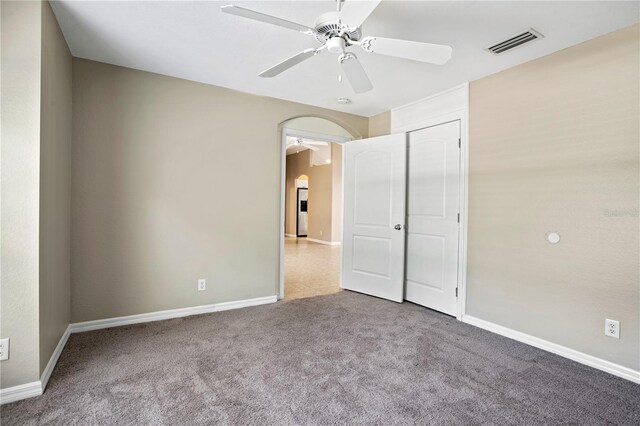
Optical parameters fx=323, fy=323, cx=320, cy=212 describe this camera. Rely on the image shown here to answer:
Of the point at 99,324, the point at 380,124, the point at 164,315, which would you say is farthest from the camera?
the point at 380,124

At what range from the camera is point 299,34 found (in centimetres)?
235

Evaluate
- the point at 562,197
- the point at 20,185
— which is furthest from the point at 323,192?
the point at 20,185

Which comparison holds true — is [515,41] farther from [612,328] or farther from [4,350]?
[4,350]

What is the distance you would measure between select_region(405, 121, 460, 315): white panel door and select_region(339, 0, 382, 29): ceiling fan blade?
2.10 metres

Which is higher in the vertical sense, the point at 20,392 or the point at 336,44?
the point at 336,44

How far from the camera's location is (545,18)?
2117mm

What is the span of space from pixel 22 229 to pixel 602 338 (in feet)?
12.6

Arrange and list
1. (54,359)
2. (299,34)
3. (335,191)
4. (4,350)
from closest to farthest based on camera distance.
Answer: (4,350), (54,359), (299,34), (335,191)

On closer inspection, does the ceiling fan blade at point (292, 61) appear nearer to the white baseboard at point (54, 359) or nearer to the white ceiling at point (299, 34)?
the white ceiling at point (299, 34)

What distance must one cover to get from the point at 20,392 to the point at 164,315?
1334 millimetres

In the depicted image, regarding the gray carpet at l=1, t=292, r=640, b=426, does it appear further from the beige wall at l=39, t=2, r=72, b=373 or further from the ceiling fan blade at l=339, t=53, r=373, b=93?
the ceiling fan blade at l=339, t=53, r=373, b=93

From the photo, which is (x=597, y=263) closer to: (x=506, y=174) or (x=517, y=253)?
(x=517, y=253)

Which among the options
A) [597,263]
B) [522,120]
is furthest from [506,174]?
[597,263]

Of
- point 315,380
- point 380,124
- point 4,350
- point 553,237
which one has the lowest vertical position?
point 315,380
